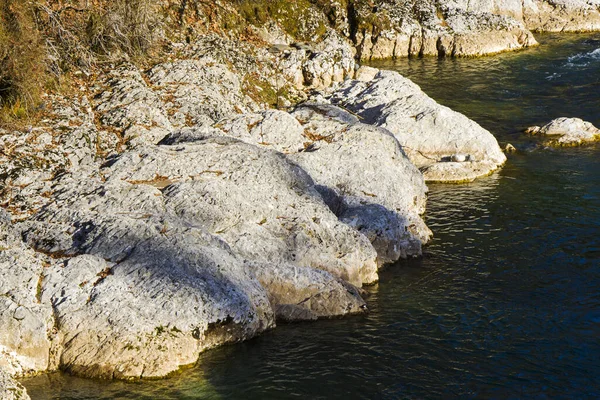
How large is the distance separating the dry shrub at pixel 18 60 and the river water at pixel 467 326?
10.7 m

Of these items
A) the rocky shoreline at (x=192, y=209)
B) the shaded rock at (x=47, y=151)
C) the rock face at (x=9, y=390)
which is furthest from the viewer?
the shaded rock at (x=47, y=151)

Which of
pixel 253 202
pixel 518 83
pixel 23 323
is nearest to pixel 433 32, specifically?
pixel 518 83

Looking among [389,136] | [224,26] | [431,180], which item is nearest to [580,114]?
[431,180]

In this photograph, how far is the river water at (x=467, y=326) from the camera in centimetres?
1387

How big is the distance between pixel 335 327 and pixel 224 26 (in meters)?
21.9

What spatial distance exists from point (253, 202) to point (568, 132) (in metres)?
19.5

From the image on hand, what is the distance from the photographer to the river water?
13.9 metres

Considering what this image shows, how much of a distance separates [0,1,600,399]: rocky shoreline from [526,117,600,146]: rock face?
13.4 feet

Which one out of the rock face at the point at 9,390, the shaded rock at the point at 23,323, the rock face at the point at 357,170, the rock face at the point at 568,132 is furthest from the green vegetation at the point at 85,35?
the rock face at the point at 568,132

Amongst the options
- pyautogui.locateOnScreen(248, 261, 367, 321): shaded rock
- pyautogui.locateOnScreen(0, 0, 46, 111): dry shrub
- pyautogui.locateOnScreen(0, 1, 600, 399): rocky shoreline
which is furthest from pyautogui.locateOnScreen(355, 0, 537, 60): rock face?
pyautogui.locateOnScreen(248, 261, 367, 321): shaded rock

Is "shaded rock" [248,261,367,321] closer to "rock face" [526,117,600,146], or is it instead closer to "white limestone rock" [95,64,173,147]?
"white limestone rock" [95,64,173,147]

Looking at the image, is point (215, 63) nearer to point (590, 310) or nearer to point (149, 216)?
point (149, 216)

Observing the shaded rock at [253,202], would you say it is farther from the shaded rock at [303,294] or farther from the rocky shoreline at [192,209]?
the shaded rock at [303,294]

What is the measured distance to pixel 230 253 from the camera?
17.0m
